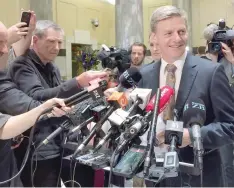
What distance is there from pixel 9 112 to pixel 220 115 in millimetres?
864

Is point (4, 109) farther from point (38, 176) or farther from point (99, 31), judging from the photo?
point (99, 31)

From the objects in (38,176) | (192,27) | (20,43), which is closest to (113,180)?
(38,176)

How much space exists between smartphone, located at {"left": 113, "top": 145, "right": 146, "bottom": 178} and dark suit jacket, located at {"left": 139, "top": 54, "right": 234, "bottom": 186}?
329 mm

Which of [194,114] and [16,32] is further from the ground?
[16,32]

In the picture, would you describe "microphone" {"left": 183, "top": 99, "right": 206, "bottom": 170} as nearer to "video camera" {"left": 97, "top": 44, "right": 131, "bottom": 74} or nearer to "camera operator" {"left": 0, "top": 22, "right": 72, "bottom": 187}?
"camera operator" {"left": 0, "top": 22, "right": 72, "bottom": 187}

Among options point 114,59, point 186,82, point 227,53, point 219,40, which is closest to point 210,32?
point 219,40

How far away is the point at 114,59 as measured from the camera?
64.6 inches

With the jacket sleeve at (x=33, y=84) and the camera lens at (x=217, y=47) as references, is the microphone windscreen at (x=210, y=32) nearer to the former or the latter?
the camera lens at (x=217, y=47)

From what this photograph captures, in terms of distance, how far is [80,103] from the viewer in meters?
1.13

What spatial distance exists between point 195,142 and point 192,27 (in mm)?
7195

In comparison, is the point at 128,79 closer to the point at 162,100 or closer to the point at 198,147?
the point at 162,100

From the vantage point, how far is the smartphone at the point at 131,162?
871 mm

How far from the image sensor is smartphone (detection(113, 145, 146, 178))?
871mm

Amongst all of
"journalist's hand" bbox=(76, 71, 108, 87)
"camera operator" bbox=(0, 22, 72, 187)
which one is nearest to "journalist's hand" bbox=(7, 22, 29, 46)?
"camera operator" bbox=(0, 22, 72, 187)
